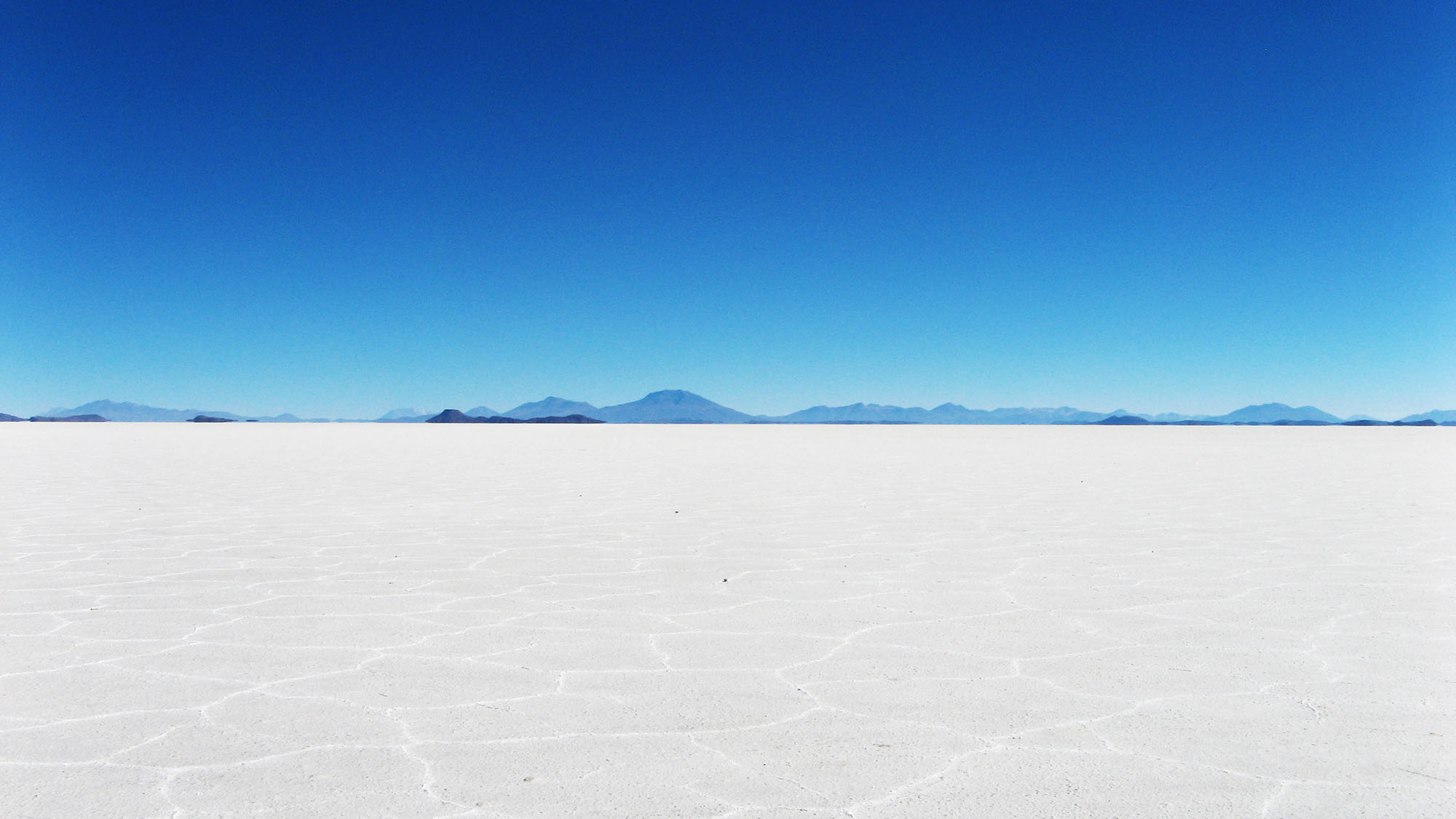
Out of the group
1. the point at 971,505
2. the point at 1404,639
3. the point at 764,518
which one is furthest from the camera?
the point at 971,505

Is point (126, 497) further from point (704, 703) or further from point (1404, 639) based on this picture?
point (1404, 639)

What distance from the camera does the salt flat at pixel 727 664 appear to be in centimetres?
185

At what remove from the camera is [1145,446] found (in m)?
19.3

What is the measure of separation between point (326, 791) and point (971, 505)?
19.2ft

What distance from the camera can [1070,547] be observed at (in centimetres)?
491

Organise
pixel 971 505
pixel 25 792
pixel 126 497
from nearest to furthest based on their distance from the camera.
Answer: pixel 25 792, pixel 971 505, pixel 126 497

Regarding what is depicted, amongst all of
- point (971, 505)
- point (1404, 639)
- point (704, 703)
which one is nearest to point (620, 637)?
point (704, 703)

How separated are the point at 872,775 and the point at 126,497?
25.6ft

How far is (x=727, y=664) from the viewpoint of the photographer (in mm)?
2723

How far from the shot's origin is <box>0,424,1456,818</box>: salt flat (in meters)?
1.85

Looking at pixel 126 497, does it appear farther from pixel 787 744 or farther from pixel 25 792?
pixel 787 744

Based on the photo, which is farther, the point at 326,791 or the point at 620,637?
the point at 620,637

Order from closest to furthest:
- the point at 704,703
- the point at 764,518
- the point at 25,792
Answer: the point at 25,792, the point at 704,703, the point at 764,518

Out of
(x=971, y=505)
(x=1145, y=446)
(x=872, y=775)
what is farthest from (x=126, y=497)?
(x=1145, y=446)
